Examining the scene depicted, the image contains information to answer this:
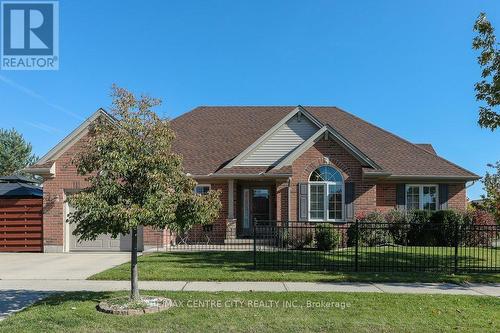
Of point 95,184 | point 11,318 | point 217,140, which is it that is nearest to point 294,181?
point 217,140

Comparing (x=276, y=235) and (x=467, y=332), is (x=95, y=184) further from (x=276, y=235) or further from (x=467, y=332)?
(x=276, y=235)

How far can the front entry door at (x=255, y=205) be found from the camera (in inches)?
827

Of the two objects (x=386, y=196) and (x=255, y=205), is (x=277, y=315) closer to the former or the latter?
(x=255, y=205)

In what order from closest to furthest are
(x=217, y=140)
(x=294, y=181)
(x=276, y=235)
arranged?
(x=276, y=235)
(x=294, y=181)
(x=217, y=140)

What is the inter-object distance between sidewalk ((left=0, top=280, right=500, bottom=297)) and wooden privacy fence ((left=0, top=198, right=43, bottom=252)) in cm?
748

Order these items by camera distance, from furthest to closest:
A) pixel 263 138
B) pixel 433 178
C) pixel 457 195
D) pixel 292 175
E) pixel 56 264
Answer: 1. pixel 457 195
2. pixel 263 138
3. pixel 433 178
4. pixel 292 175
5. pixel 56 264

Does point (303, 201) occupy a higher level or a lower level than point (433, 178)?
lower

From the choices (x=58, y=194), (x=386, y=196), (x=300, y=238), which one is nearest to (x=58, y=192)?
(x=58, y=194)

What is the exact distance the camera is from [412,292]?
31.0 feet

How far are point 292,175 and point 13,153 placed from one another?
5162cm

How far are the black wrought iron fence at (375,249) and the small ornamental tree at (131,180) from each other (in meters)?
4.01

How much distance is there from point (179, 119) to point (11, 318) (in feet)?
61.2

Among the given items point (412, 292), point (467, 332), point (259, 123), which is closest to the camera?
point (467, 332)

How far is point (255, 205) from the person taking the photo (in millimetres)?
21156
